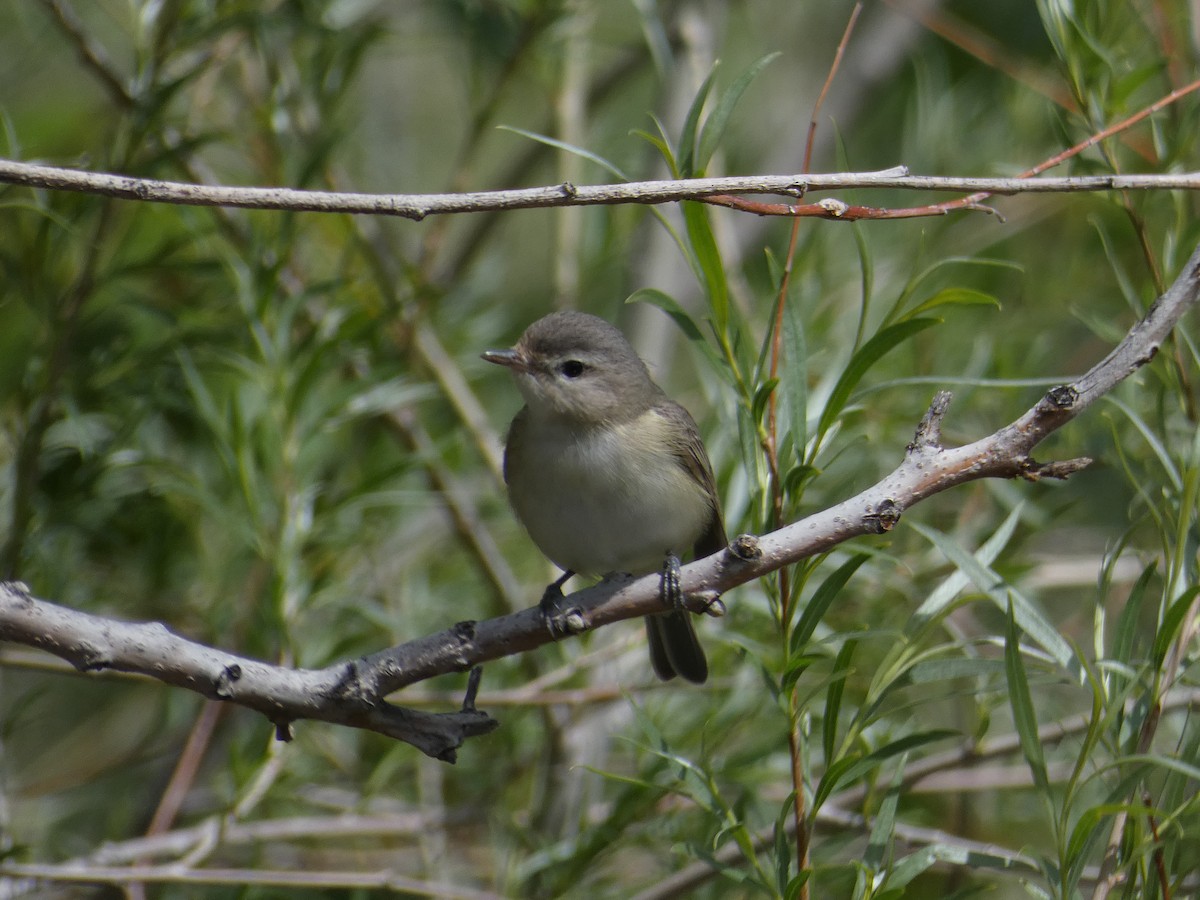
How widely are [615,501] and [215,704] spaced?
48.4 inches

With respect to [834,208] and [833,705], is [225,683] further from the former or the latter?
[834,208]

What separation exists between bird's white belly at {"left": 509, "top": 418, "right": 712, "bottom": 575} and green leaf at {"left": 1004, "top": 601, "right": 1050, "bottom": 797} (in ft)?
4.90

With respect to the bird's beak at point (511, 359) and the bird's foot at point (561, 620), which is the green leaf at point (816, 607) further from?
the bird's beak at point (511, 359)

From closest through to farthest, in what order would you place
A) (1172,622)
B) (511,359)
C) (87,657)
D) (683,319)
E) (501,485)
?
(87,657) < (1172,622) < (683,319) < (511,359) < (501,485)

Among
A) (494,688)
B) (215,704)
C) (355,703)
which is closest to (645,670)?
(494,688)

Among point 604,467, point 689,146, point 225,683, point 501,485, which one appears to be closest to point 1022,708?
point 689,146

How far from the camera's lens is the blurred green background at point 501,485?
2334 millimetres

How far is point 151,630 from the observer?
1918 mm

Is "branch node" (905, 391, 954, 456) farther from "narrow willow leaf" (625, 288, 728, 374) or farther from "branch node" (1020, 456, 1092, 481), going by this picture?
"narrow willow leaf" (625, 288, 728, 374)

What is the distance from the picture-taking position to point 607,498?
332cm

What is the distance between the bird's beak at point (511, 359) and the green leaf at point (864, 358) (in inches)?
54.7

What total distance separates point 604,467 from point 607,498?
3.6 inches

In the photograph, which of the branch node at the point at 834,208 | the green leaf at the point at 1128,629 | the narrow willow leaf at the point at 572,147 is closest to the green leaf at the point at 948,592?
the green leaf at the point at 1128,629

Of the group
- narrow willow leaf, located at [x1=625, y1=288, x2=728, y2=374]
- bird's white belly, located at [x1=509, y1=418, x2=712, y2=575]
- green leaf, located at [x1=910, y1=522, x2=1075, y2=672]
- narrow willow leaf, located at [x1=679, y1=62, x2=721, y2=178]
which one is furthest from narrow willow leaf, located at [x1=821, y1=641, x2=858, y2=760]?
bird's white belly, located at [x1=509, y1=418, x2=712, y2=575]
